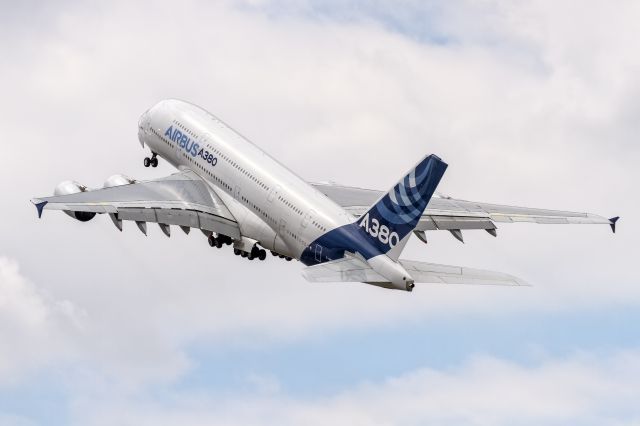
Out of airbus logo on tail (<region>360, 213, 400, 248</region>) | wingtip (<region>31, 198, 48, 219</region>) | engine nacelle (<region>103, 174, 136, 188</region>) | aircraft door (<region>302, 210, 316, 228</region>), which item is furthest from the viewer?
engine nacelle (<region>103, 174, 136, 188</region>)

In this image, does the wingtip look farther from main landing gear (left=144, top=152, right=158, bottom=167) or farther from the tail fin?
main landing gear (left=144, top=152, right=158, bottom=167)

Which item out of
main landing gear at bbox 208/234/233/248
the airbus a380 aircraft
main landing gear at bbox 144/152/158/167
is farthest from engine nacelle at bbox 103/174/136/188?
main landing gear at bbox 144/152/158/167

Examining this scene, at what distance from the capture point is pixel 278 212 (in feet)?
238

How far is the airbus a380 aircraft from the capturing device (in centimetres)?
6419

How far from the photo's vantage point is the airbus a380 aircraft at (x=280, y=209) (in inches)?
2527

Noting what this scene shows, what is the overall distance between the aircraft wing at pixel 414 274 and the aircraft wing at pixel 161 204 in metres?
12.2

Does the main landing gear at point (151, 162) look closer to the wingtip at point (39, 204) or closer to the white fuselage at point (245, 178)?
the white fuselage at point (245, 178)

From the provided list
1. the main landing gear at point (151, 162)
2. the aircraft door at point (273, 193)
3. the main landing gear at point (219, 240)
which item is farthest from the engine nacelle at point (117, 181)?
the aircraft door at point (273, 193)

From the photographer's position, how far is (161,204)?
75.2m

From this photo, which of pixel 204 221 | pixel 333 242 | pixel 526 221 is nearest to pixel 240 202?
pixel 204 221

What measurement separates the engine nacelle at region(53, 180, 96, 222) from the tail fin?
18.6 meters

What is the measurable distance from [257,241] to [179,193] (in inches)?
251

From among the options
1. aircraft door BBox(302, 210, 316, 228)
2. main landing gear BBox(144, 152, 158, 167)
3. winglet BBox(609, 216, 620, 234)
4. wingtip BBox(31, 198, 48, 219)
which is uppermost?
main landing gear BBox(144, 152, 158, 167)

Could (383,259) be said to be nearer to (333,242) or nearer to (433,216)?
(333,242)
